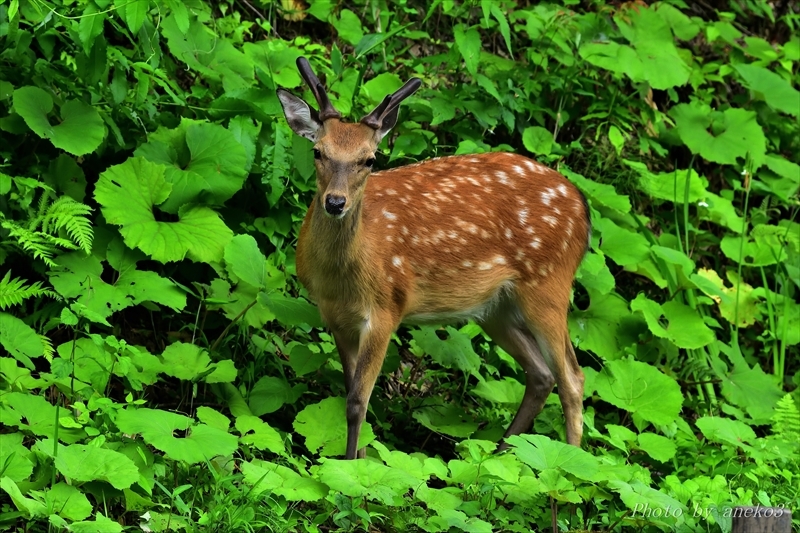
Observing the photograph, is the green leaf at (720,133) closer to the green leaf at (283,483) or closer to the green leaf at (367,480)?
the green leaf at (367,480)

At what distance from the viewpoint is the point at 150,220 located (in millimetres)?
5961

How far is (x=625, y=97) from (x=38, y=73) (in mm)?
4629

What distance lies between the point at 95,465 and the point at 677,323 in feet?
13.9

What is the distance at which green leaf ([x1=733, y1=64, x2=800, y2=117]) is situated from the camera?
29.6 feet

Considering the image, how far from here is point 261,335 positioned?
6.21 metres

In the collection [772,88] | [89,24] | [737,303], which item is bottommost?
[737,303]

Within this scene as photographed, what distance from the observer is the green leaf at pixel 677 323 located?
22.9ft

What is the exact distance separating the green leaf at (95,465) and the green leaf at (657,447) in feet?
9.09

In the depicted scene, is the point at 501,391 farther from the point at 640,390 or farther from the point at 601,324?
the point at 601,324

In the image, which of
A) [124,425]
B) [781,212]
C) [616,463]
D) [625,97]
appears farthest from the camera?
[781,212]

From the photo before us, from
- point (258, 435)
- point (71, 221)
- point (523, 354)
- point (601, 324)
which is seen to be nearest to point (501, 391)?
point (523, 354)

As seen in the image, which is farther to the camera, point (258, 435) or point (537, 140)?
point (537, 140)

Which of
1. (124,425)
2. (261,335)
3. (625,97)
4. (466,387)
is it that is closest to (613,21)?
(625,97)

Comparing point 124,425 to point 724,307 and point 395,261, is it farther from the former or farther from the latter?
point 724,307
